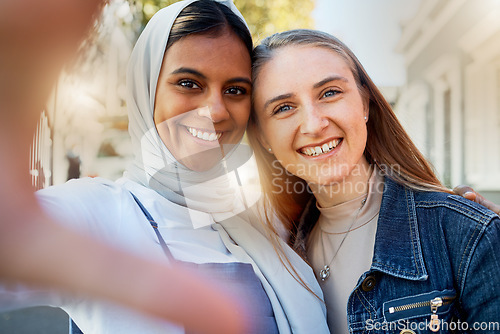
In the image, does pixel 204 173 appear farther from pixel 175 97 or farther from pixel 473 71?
pixel 473 71

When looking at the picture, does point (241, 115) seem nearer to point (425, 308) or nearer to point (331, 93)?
point (331, 93)

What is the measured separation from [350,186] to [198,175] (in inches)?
31.4

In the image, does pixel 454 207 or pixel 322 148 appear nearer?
pixel 454 207

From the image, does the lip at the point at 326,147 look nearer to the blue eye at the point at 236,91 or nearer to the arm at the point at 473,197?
the blue eye at the point at 236,91

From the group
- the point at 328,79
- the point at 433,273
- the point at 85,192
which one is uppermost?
the point at 328,79

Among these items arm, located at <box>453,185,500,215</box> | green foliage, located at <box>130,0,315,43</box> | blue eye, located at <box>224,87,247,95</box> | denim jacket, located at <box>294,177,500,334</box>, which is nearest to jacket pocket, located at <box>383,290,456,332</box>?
denim jacket, located at <box>294,177,500,334</box>

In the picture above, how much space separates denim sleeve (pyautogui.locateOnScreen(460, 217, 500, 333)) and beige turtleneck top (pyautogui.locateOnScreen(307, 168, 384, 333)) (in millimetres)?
427

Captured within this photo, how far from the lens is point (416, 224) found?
68.8 inches

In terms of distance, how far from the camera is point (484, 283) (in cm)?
148

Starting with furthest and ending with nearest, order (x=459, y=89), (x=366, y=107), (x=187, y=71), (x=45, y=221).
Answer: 1. (x=459, y=89)
2. (x=366, y=107)
3. (x=187, y=71)
4. (x=45, y=221)

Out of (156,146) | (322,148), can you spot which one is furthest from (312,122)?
(156,146)

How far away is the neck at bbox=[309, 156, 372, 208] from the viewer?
6.81 ft

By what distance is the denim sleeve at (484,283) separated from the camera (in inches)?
57.6

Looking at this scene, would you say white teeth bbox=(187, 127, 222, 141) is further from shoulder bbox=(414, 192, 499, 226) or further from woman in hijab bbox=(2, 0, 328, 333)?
shoulder bbox=(414, 192, 499, 226)
